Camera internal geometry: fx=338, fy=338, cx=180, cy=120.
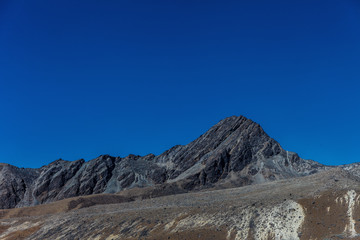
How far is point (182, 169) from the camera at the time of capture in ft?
487


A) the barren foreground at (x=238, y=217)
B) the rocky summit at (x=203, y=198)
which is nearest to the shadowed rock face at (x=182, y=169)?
the rocky summit at (x=203, y=198)

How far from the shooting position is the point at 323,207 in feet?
153

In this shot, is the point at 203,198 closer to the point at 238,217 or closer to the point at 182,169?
the point at 238,217

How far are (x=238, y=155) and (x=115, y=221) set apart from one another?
293 ft

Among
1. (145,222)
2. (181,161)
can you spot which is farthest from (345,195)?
(181,161)

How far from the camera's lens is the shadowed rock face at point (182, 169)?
434ft

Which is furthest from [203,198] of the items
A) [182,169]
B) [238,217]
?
[182,169]

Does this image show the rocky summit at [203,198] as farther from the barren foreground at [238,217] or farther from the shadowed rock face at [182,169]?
the shadowed rock face at [182,169]

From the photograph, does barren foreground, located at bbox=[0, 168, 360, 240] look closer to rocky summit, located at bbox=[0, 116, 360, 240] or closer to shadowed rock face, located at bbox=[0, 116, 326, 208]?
rocky summit, located at bbox=[0, 116, 360, 240]

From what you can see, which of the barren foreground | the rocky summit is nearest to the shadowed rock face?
the rocky summit

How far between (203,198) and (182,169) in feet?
272

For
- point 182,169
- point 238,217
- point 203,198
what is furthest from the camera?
point 182,169

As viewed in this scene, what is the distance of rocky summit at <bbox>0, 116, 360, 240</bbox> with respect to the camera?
4588 cm

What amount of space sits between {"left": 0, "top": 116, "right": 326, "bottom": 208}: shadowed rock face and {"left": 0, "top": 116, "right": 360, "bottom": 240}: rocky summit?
1.48ft
